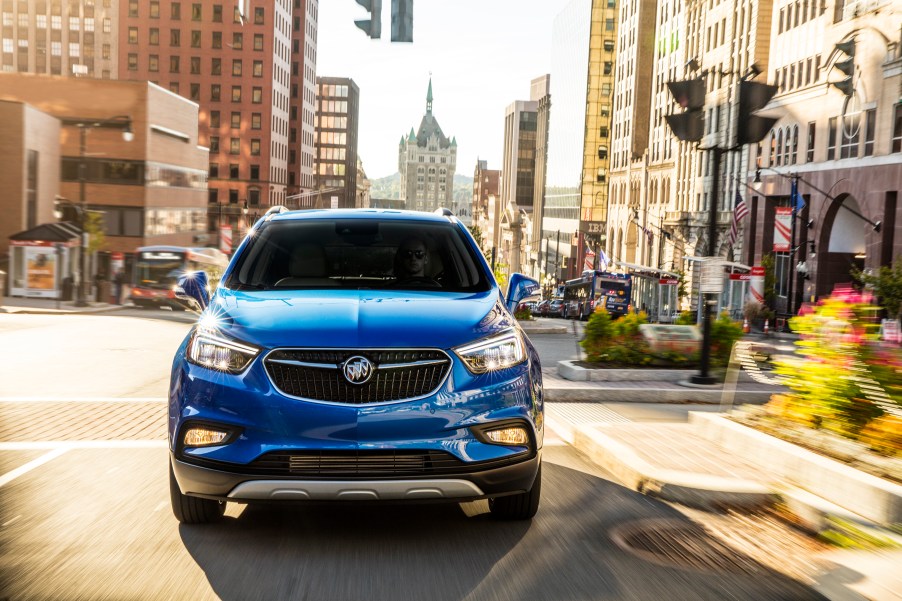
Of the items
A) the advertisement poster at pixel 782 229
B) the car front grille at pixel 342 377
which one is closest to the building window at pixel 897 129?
the advertisement poster at pixel 782 229

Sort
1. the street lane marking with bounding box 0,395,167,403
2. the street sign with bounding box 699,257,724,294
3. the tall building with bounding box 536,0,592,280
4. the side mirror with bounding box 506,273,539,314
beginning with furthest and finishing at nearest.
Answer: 1. the tall building with bounding box 536,0,592,280
2. the street sign with bounding box 699,257,724,294
3. the street lane marking with bounding box 0,395,167,403
4. the side mirror with bounding box 506,273,539,314

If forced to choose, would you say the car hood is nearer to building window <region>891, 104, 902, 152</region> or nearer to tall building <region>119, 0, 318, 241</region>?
building window <region>891, 104, 902, 152</region>

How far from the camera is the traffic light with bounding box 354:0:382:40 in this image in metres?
13.0

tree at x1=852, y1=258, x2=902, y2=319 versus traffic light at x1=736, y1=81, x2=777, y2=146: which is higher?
traffic light at x1=736, y1=81, x2=777, y2=146

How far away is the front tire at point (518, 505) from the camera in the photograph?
594cm

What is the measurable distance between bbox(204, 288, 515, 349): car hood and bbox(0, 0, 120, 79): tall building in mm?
126968

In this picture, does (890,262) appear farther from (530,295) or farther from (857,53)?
(530,295)

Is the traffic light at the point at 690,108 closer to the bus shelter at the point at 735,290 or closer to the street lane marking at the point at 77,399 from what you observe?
the street lane marking at the point at 77,399

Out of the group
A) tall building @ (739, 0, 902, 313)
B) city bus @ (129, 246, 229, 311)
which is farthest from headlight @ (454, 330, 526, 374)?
city bus @ (129, 246, 229, 311)

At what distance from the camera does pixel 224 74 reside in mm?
121500

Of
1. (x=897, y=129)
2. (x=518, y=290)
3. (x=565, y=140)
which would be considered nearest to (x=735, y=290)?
(x=897, y=129)

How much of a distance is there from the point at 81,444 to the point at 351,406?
176 inches

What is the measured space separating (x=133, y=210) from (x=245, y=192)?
54256 mm

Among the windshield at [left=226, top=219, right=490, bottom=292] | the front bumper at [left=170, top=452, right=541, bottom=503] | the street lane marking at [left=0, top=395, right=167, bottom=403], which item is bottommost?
the street lane marking at [left=0, top=395, right=167, bottom=403]
